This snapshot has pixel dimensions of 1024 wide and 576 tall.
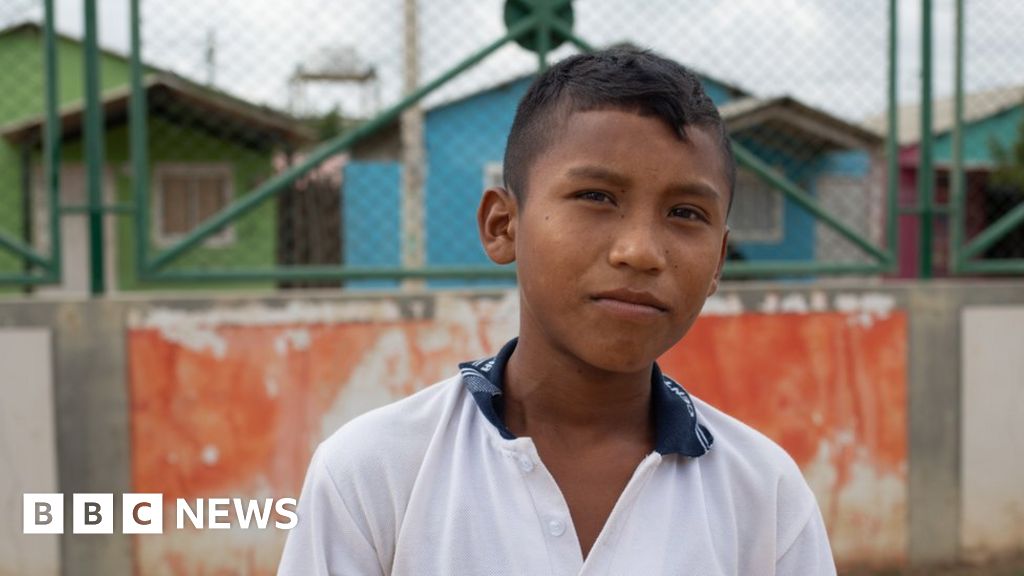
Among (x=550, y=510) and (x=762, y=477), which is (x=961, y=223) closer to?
(x=762, y=477)

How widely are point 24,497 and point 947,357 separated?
3.69m

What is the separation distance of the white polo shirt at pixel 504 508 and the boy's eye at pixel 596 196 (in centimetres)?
31

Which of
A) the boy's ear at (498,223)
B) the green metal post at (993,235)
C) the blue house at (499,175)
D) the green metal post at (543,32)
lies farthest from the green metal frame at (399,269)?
the boy's ear at (498,223)

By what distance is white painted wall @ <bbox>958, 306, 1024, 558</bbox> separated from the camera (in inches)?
165

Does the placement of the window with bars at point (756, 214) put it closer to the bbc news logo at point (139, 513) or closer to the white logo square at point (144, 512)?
the bbc news logo at point (139, 513)

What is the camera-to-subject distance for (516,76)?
390 cm

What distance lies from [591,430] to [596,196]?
0.35 meters

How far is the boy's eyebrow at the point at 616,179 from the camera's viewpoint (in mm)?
1286

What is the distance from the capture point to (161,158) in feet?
13.9

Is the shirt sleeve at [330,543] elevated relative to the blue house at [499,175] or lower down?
lower down

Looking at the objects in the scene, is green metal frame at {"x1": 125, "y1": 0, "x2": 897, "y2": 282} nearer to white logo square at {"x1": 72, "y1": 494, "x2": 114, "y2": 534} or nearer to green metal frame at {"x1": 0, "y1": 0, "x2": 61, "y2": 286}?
green metal frame at {"x1": 0, "y1": 0, "x2": 61, "y2": 286}

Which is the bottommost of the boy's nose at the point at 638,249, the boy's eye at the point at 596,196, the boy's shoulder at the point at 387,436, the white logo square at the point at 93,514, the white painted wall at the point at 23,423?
the white logo square at the point at 93,514

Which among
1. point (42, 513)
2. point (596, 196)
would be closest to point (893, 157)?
point (596, 196)

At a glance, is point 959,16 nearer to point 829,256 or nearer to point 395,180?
point 829,256
